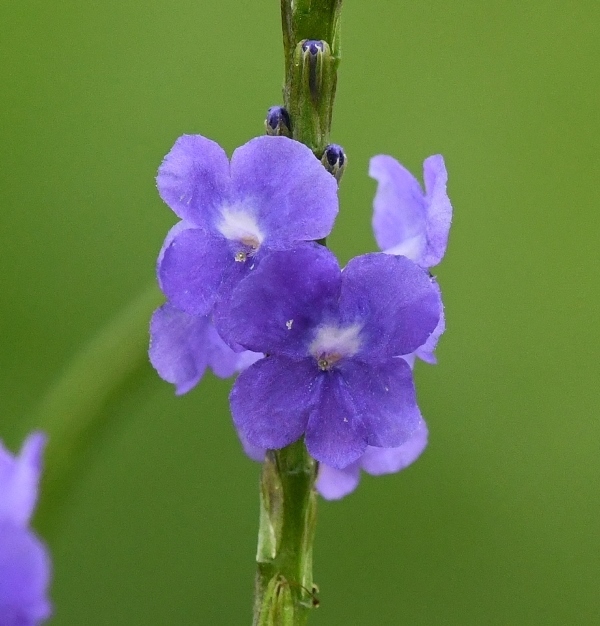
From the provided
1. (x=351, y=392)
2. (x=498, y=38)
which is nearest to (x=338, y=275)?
(x=351, y=392)

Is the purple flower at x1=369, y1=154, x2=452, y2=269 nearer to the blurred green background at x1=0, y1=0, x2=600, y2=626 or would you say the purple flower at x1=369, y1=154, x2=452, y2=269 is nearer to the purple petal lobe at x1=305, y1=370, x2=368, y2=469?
the purple petal lobe at x1=305, y1=370, x2=368, y2=469

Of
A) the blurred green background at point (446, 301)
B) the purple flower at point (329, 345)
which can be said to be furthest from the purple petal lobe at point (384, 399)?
the blurred green background at point (446, 301)

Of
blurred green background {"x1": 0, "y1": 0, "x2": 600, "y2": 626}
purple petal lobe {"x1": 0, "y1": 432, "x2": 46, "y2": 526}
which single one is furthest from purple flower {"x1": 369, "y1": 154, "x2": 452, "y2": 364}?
blurred green background {"x1": 0, "y1": 0, "x2": 600, "y2": 626}

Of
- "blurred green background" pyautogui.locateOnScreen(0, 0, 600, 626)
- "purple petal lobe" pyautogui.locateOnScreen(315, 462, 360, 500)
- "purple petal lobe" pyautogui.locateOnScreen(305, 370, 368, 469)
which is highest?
"blurred green background" pyautogui.locateOnScreen(0, 0, 600, 626)

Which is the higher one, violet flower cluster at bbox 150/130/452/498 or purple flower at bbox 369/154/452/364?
purple flower at bbox 369/154/452/364

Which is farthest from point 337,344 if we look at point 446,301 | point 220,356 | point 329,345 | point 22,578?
point 446,301

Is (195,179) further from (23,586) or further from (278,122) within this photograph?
(23,586)
